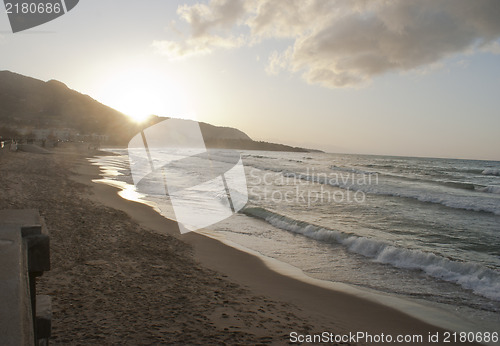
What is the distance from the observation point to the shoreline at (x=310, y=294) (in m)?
4.88

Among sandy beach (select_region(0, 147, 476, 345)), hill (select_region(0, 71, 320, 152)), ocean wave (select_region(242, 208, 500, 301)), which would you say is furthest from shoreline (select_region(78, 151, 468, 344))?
hill (select_region(0, 71, 320, 152))

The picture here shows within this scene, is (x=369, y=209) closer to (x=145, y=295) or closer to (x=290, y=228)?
(x=290, y=228)

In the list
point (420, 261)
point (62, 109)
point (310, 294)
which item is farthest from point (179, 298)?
point (62, 109)

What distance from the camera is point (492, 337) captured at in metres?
4.64

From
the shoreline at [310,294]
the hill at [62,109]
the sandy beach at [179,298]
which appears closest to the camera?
the sandy beach at [179,298]

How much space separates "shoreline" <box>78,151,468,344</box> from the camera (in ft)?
16.0

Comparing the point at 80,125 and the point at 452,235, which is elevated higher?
the point at 80,125

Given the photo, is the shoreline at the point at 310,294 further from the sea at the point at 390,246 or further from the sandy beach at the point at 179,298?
the sea at the point at 390,246

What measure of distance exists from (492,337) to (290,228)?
6.87m

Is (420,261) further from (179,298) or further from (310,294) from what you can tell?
(179,298)

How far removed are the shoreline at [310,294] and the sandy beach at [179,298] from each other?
0.06 ft

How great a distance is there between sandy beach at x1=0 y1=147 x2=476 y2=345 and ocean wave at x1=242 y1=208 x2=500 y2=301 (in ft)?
8.32

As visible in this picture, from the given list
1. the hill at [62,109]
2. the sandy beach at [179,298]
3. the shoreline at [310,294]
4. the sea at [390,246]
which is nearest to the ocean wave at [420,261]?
the sea at [390,246]

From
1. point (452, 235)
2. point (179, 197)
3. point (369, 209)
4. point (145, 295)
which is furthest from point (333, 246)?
point (179, 197)
